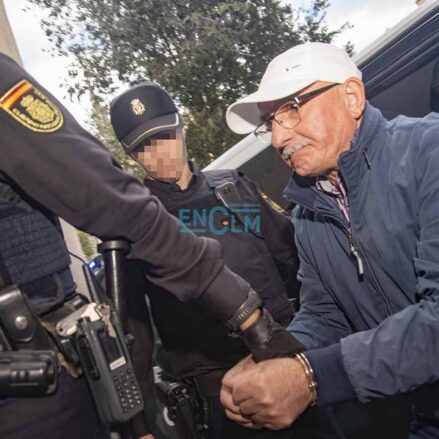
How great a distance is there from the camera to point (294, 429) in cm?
213

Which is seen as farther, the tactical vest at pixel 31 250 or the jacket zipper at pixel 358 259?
the jacket zipper at pixel 358 259

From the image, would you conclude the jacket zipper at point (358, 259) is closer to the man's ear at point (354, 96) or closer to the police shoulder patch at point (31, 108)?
the man's ear at point (354, 96)

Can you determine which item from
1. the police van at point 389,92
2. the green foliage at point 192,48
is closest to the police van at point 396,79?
the police van at point 389,92

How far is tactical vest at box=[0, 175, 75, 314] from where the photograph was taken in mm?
1076

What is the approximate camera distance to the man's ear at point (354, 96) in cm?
154

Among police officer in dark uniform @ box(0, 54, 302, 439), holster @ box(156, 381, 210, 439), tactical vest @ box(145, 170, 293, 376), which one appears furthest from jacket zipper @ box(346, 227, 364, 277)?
holster @ box(156, 381, 210, 439)

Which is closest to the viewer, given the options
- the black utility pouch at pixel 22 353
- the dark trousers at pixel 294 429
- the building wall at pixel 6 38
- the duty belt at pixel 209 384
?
the black utility pouch at pixel 22 353

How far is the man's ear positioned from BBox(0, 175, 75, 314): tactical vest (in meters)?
1.09

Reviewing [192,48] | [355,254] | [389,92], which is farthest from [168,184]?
[192,48]

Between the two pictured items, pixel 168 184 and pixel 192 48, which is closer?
pixel 168 184

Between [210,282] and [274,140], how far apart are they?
2.40ft

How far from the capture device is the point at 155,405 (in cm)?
299

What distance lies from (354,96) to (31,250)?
1.20m

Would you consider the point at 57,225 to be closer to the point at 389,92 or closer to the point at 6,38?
the point at 389,92
